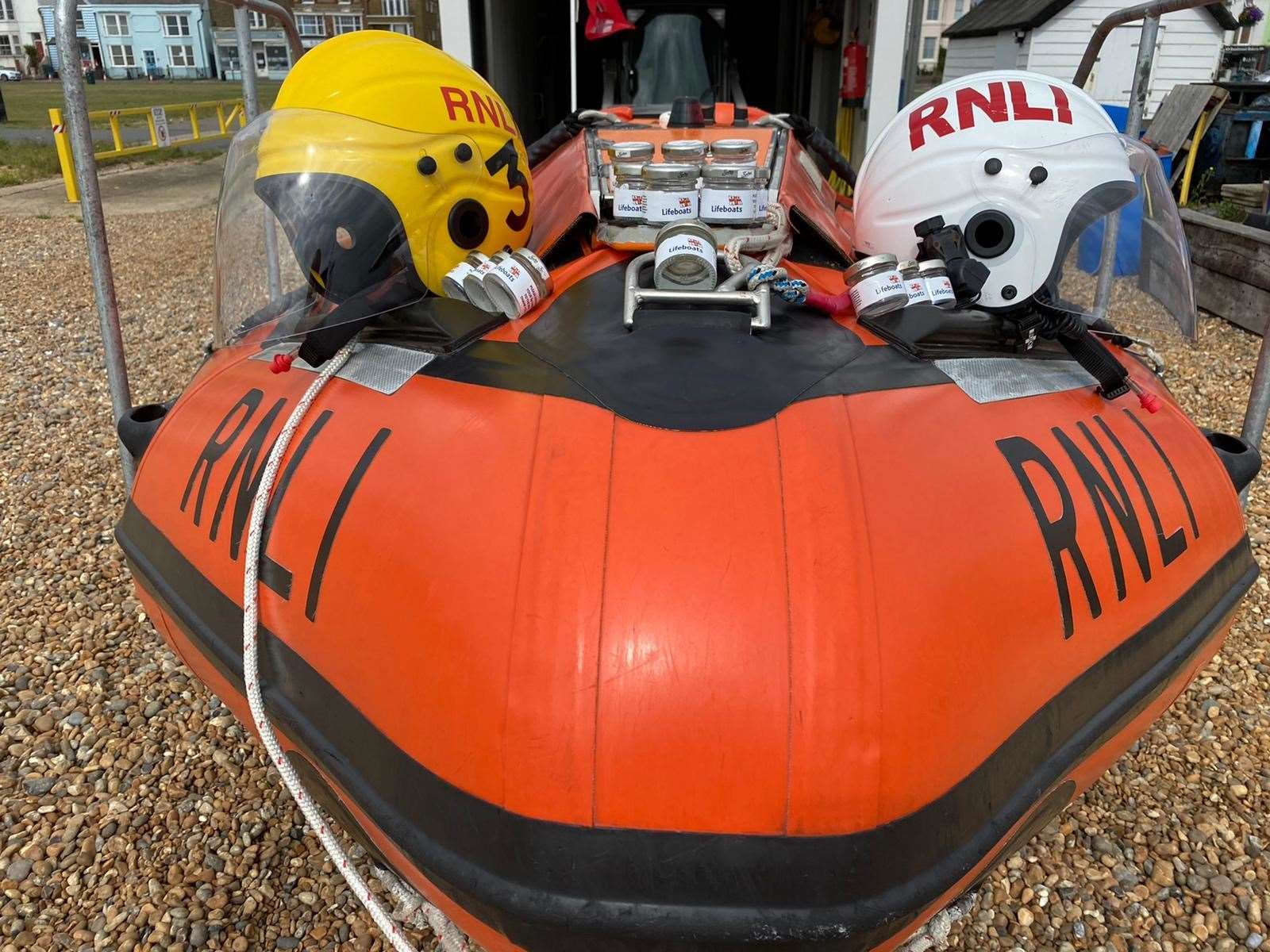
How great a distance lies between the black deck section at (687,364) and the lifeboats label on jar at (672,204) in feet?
1.12

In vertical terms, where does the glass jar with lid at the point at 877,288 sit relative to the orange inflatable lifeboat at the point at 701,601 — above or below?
above

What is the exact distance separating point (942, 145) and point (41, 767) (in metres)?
2.93

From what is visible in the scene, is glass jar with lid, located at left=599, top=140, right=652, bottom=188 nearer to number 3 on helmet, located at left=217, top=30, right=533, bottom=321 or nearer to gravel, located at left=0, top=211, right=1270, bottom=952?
number 3 on helmet, located at left=217, top=30, right=533, bottom=321

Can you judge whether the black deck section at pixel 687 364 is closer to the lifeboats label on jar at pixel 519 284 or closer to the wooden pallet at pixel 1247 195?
the lifeboats label on jar at pixel 519 284

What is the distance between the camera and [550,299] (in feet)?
6.60

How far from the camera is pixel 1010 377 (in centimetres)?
186

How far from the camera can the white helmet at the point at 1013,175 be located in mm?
2043

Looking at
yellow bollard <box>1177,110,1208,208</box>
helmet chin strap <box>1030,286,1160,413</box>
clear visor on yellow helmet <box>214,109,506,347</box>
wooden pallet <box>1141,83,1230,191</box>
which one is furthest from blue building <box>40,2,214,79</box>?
helmet chin strap <box>1030,286,1160,413</box>

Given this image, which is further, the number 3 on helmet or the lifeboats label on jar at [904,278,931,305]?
the number 3 on helmet

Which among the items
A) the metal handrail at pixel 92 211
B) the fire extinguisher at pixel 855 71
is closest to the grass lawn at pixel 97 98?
the fire extinguisher at pixel 855 71

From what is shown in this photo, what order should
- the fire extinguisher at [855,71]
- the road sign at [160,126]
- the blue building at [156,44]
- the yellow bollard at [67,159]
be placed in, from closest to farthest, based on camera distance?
the fire extinguisher at [855,71] < the yellow bollard at [67,159] < the road sign at [160,126] < the blue building at [156,44]

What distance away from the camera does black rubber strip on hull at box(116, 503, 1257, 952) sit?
1289 millimetres

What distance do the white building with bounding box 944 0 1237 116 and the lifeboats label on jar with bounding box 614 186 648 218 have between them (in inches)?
737

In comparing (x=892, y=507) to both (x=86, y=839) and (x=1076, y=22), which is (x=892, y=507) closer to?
(x=86, y=839)
